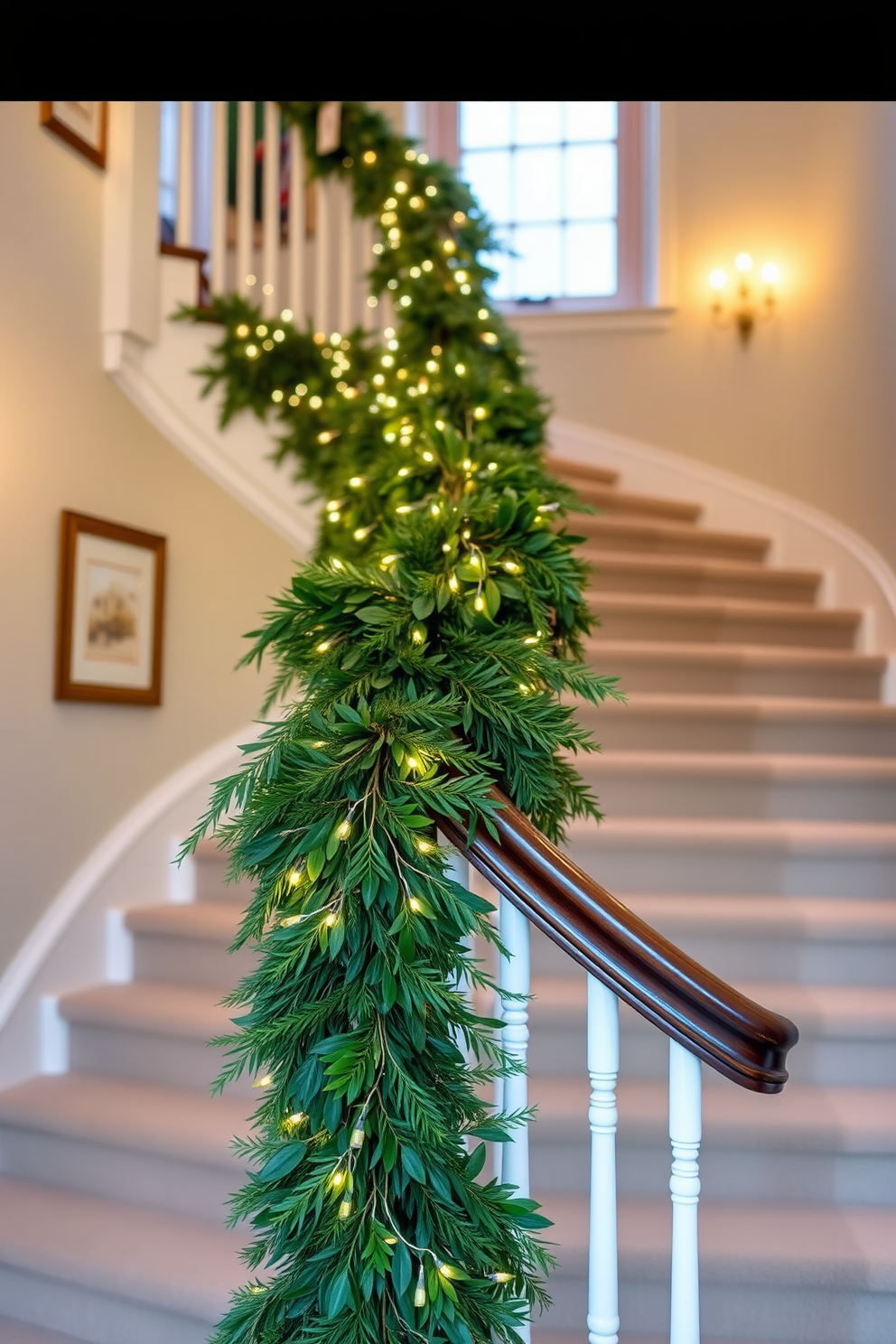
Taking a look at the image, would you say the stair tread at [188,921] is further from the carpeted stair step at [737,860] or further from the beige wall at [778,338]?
the beige wall at [778,338]

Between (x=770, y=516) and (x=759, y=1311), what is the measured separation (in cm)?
360

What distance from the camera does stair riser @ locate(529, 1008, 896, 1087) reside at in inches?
85.0

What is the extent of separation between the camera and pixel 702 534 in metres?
4.28

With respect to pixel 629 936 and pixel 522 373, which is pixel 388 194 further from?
pixel 629 936

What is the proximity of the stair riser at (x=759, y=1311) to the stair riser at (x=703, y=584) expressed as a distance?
6.83 ft

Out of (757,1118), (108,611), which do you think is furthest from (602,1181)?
(108,611)

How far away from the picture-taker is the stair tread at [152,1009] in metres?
2.48

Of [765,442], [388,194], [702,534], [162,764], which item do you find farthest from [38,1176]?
[765,442]

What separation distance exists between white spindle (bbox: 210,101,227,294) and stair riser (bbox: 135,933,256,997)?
2.01 metres

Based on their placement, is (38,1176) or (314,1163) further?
(38,1176)

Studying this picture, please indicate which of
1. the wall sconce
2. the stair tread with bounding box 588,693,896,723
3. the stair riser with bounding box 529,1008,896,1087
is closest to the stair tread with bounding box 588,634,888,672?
the stair tread with bounding box 588,693,896,723

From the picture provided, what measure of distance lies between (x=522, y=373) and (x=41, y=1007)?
7.17 feet

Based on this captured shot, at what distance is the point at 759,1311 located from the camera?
1753 mm

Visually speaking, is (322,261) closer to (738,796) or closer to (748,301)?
(748,301)
